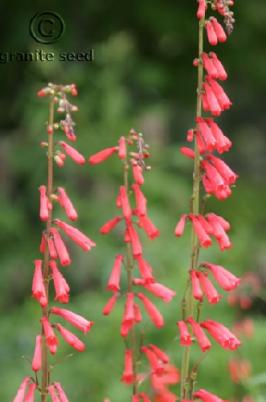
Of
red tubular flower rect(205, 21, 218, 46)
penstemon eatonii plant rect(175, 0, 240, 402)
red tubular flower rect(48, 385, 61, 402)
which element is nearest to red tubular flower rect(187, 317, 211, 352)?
penstemon eatonii plant rect(175, 0, 240, 402)

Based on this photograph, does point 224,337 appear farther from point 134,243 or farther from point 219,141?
point 219,141

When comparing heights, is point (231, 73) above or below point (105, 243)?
above

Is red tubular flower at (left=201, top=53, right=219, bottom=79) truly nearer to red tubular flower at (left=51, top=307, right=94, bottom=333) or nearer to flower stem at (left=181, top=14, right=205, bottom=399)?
flower stem at (left=181, top=14, right=205, bottom=399)

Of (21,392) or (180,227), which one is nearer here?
(21,392)

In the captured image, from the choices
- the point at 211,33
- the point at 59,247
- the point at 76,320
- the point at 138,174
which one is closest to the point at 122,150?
the point at 138,174

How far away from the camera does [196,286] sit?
3959mm

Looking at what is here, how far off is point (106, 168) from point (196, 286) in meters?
7.75

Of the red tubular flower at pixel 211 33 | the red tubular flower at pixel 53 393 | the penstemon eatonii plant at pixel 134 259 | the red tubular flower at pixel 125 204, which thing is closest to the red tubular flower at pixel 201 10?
the red tubular flower at pixel 211 33

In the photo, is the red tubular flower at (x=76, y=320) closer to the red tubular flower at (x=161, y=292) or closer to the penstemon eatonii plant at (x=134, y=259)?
the penstemon eatonii plant at (x=134, y=259)

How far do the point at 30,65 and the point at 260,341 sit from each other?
695 cm

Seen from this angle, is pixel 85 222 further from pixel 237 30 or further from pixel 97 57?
pixel 237 30

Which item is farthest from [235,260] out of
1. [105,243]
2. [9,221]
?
[9,221]

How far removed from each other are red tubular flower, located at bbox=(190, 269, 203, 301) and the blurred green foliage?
122 inches

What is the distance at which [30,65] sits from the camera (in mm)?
12781
